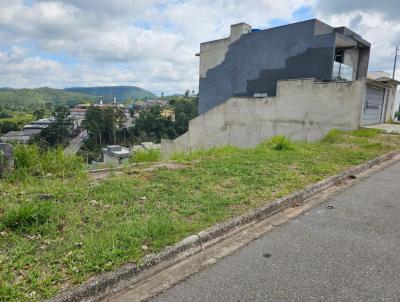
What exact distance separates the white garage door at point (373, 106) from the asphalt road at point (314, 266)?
1157 cm

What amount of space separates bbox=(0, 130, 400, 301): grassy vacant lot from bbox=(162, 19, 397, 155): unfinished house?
8.03m

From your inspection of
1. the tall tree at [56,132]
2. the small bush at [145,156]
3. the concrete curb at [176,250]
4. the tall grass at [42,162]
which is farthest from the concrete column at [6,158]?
the concrete curb at [176,250]

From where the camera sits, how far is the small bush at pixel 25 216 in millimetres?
2727

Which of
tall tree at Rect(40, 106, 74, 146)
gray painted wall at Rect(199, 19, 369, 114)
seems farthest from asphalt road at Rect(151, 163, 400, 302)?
gray painted wall at Rect(199, 19, 369, 114)

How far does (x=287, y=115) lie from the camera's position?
48.5ft

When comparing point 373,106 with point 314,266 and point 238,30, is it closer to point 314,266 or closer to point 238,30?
point 238,30

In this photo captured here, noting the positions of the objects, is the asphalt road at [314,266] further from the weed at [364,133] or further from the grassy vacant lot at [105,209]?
the weed at [364,133]

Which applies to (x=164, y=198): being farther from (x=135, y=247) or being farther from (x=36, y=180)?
(x=36, y=180)

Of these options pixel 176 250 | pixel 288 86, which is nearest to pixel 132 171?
pixel 176 250

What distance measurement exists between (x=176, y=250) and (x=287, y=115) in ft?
44.6

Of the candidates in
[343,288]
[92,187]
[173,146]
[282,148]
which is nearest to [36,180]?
[92,187]

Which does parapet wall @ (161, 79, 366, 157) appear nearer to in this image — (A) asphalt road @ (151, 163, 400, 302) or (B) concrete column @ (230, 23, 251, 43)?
(B) concrete column @ (230, 23, 251, 43)

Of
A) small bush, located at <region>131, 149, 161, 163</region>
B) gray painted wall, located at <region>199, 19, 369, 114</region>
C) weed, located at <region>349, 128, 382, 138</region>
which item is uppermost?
gray painted wall, located at <region>199, 19, 369, 114</region>

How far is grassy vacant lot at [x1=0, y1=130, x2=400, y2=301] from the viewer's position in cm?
218
